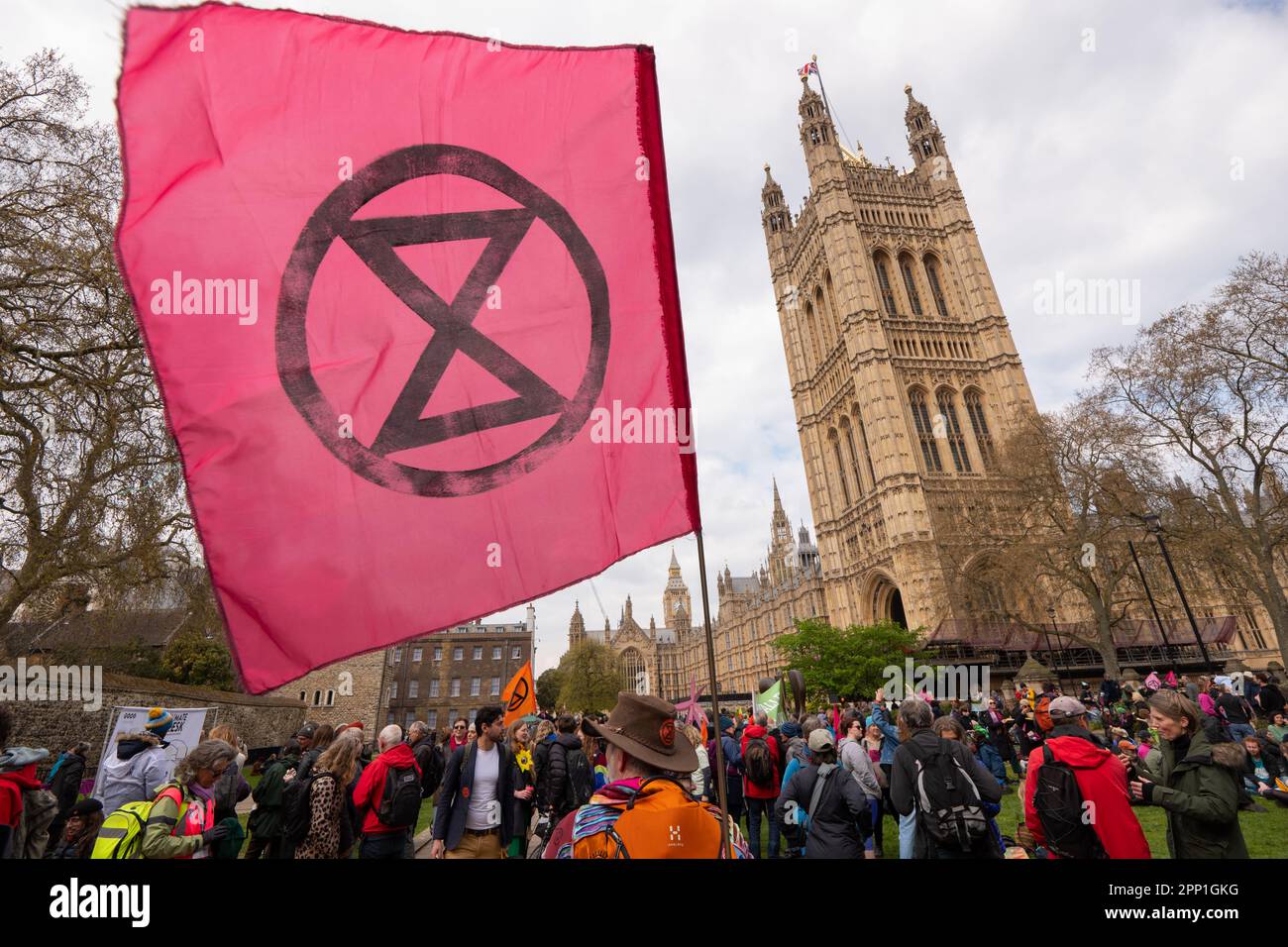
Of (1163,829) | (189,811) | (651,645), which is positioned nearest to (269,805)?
(189,811)

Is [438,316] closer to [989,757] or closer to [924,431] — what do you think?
[989,757]

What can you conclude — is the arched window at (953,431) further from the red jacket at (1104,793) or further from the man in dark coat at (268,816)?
the man in dark coat at (268,816)

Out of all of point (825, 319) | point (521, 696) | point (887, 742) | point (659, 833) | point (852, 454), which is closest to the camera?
point (659, 833)

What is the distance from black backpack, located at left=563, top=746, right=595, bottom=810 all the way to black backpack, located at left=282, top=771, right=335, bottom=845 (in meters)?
2.65

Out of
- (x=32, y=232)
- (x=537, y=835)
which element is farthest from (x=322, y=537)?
(x=32, y=232)

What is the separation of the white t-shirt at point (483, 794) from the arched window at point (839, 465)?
168 feet

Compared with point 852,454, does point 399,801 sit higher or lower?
lower

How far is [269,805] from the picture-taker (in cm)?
520

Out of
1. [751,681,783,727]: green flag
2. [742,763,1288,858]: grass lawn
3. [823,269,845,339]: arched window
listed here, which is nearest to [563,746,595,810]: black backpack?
[742,763,1288,858]: grass lawn

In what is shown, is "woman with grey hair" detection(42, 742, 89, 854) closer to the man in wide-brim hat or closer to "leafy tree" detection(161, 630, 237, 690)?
the man in wide-brim hat

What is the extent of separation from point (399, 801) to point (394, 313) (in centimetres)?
384

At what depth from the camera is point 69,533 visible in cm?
995

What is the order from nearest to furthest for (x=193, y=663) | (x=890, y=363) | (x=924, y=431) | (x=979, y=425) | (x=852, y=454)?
(x=193, y=663) < (x=924, y=431) < (x=979, y=425) < (x=890, y=363) < (x=852, y=454)
